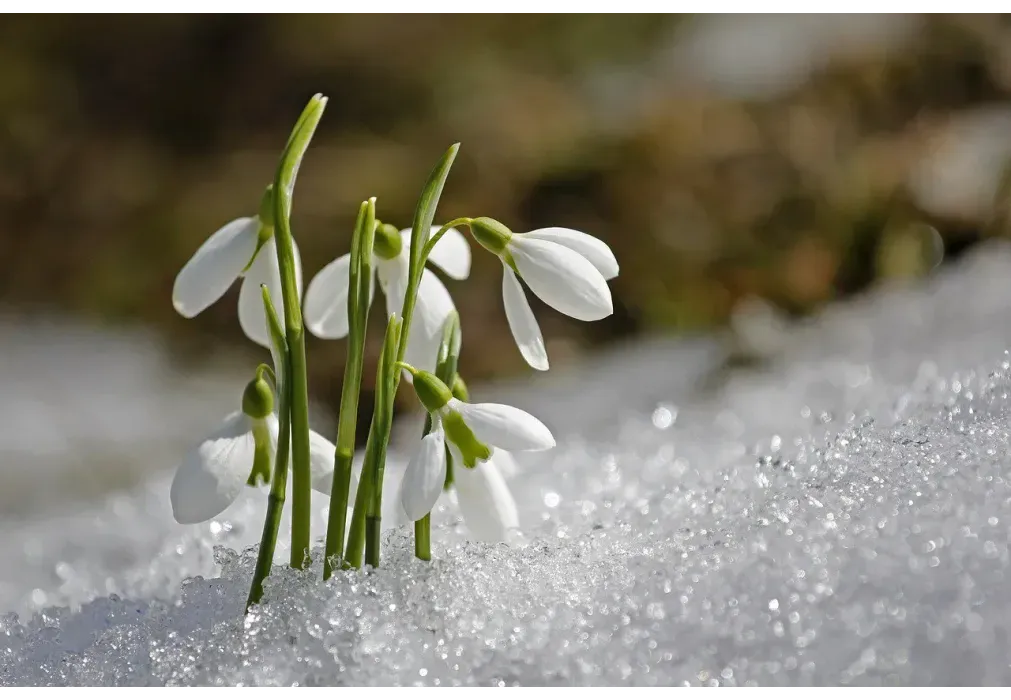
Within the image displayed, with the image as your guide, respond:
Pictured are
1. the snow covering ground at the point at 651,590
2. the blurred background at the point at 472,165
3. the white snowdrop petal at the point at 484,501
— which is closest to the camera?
the snow covering ground at the point at 651,590

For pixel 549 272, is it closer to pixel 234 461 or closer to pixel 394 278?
pixel 394 278

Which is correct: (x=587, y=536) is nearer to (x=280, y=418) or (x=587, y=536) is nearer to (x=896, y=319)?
(x=280, y=418)

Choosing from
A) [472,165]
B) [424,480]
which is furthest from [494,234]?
[472,165]

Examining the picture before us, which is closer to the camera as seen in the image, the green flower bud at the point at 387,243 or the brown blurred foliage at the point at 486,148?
the green flower bud at the point at 387,243

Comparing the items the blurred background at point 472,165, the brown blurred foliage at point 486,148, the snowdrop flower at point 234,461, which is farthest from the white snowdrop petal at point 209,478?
the brown blurred foliage at point 486,148

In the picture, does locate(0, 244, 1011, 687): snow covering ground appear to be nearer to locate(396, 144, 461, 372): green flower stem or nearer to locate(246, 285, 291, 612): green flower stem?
locate(246, 285, 291, 612): green flower stem

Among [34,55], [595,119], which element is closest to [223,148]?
[34,55]

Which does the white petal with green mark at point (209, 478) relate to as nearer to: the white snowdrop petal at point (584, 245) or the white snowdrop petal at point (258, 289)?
the white snowdrop petal at point (258, 289)
